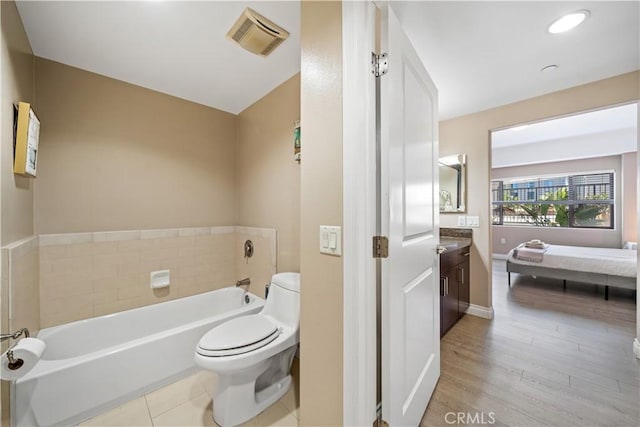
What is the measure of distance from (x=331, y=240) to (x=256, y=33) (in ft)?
4.72

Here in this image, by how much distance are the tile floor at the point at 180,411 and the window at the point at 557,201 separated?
4861mm

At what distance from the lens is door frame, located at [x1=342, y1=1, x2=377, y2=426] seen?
3.28 feet

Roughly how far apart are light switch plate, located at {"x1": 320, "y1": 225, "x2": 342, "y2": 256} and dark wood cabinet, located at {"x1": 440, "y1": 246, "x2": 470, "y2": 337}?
58.1 inches

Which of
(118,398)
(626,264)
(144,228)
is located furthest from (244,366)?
(626,264)

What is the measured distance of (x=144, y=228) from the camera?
230cm

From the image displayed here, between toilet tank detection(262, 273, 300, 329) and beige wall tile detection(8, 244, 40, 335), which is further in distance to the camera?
toilet tank detection(262, 273, 300, 329)

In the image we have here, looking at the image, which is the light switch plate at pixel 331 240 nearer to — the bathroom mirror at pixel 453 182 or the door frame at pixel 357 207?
the door frame at pixel 357 207

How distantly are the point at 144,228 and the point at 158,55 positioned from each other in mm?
1443

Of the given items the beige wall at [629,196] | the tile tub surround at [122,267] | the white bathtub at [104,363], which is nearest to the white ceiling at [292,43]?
the tile tub surround at [122,267]

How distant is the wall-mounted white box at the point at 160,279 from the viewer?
7.54 ft

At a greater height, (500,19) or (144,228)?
(500,19)

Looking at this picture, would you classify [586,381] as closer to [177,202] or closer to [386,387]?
[386,387]

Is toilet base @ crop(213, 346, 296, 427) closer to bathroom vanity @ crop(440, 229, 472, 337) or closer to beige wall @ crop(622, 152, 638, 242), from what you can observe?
bathroom vanity @ crop(440, 229, 472, 337)

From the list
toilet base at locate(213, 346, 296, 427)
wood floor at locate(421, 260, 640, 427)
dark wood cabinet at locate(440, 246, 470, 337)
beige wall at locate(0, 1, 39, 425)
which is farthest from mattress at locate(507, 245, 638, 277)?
beige wall at locate(0, 1, 39, 425)
